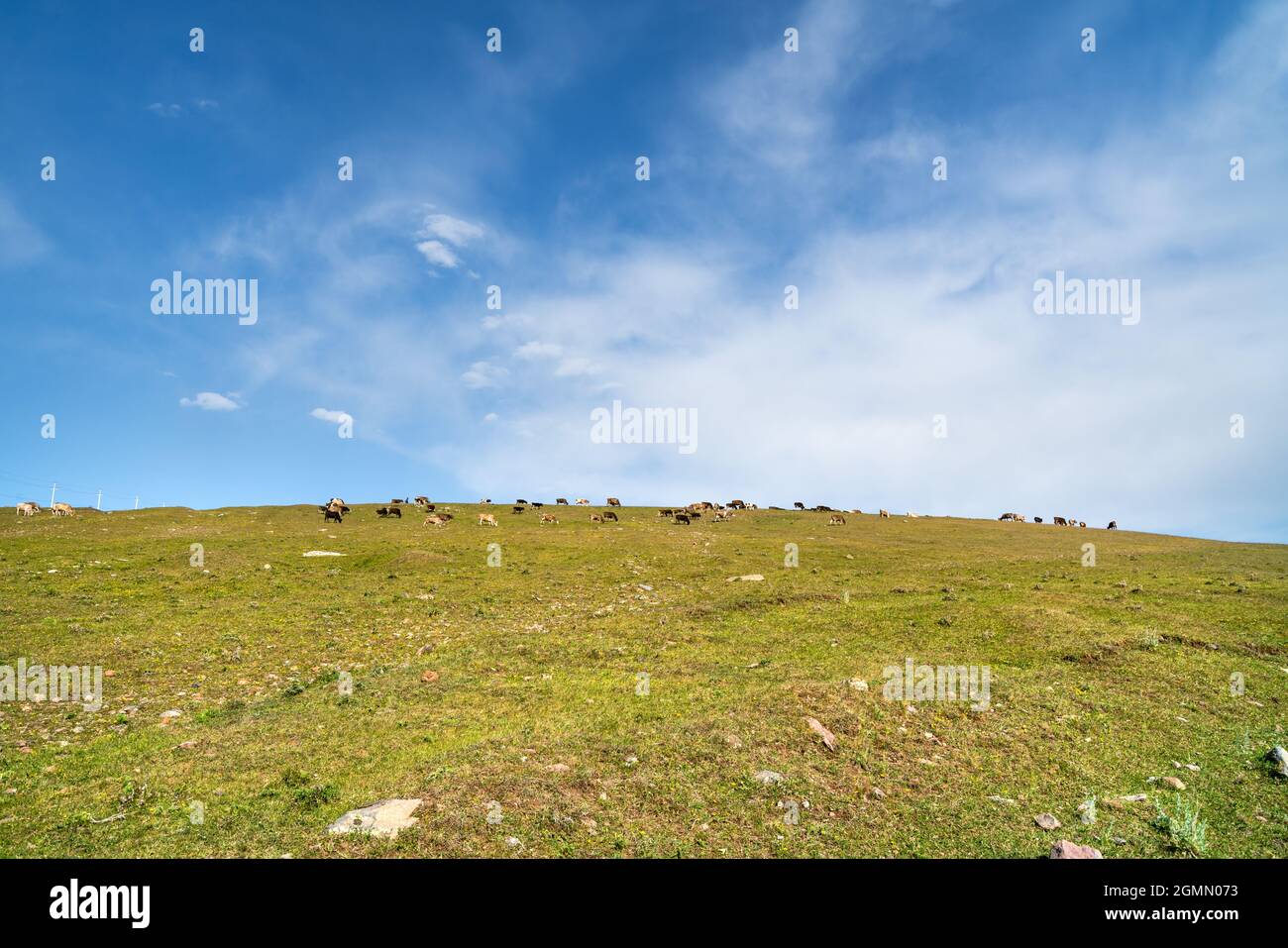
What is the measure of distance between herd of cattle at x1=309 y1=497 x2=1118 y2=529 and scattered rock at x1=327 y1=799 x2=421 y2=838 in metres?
45.6

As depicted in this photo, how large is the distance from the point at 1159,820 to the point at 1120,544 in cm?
6370

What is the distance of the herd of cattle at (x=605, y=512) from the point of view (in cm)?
5750

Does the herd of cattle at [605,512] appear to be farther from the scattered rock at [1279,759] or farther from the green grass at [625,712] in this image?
the scattered rock at [1279,759]

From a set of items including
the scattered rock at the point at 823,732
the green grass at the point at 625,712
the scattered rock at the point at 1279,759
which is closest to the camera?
the green grass at the point at 625,712

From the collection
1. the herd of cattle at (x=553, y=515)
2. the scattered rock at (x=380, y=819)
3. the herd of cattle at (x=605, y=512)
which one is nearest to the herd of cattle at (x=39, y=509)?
the herd of cattle at (x=553, y=515)

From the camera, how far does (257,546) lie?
3975cm

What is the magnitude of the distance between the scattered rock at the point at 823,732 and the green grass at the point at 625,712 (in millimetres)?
218

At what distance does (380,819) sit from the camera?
9.50 metres

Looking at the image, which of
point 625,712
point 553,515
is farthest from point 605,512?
point 625,712

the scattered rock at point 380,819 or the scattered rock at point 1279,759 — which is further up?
the scattered rock at point 380,819

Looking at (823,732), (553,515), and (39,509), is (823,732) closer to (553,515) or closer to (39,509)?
(553,515)

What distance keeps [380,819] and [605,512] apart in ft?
181
